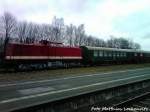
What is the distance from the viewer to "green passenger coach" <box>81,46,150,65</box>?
121ft

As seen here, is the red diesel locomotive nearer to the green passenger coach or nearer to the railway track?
the green passenger coach

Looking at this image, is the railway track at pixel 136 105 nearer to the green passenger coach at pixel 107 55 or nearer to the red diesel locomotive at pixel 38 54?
the red diesel locomotive at pixel 38 54

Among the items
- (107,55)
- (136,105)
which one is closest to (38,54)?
(107,55)

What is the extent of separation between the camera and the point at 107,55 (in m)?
41.3

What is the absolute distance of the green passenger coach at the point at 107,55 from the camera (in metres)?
36.8

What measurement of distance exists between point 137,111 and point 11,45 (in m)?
19.3

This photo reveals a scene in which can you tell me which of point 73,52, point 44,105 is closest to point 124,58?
point 73,52

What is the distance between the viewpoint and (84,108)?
10.7 meters

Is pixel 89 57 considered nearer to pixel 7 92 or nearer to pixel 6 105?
pixel 7 92

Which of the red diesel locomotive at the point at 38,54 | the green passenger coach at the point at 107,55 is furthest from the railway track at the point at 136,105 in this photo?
the green passenger coach at the point at 107,55

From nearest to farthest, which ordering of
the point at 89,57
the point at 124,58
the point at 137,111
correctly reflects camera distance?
the point at 137,111 < the point at 89,57 < the point at 124,58

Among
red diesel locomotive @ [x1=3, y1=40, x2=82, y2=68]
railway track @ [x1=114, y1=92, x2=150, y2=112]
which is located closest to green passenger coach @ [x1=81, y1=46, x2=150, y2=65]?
red diesel locomotive @ [x1=3, y1=40, x2=82, y2=68]

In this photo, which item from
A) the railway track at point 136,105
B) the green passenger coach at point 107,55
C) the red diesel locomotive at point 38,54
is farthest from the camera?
the green passenger coach at point 107,55

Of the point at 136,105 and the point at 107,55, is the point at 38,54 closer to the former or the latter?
Answer: the point at 107,55
